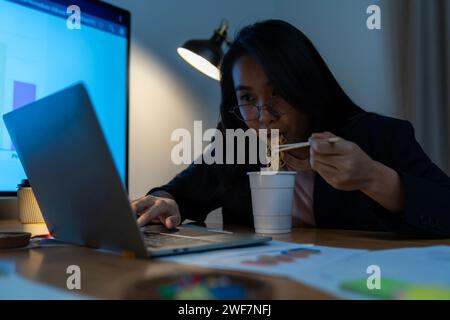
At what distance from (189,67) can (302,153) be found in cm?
86

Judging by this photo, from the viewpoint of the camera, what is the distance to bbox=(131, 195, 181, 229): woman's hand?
80cm

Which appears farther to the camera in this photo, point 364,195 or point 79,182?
point 364,195

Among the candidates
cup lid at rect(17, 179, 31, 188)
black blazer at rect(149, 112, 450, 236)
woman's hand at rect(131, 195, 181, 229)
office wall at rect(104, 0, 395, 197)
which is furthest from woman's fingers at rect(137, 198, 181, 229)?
office wall at rect(104, 0, 395, 197)

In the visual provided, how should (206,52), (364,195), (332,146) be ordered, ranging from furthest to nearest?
(206,52)
(364,195)
(332,146)

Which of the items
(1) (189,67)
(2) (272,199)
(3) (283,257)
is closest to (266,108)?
(2) (272,199)

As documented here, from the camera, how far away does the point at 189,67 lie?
1854 mm

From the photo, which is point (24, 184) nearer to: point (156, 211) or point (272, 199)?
point (156, 211)

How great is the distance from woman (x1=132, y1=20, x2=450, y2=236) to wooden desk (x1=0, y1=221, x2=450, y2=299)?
122mm

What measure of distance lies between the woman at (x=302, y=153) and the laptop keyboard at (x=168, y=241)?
5.3 inches

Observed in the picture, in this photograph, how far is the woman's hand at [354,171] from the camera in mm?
714

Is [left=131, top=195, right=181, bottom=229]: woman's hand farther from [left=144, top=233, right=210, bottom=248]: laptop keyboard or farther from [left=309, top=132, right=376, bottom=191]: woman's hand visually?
[left=309, top=132, right=376, bottom=191]: woman's hand

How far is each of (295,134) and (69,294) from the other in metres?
0.90
